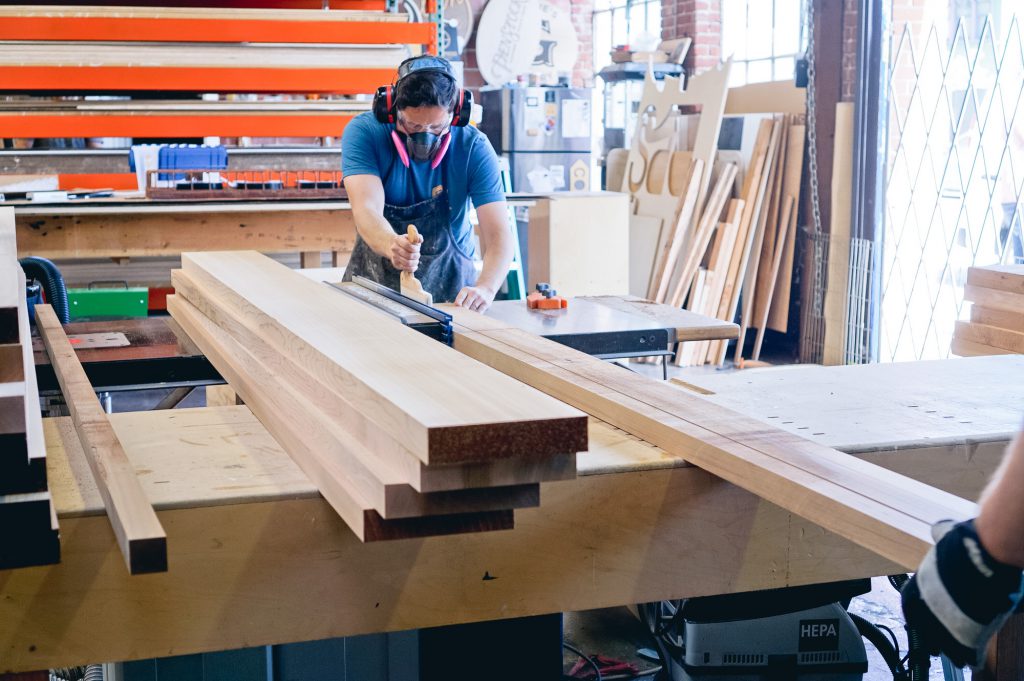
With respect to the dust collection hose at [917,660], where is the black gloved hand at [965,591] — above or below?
above

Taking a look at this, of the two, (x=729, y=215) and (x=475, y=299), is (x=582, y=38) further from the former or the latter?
(x=475, y=299)

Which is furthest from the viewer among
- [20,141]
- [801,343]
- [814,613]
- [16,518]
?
[801,343]

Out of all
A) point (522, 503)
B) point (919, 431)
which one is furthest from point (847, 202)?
point (522, 503)

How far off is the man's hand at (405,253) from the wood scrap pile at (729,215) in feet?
13.4

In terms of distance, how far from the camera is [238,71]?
5.32 m

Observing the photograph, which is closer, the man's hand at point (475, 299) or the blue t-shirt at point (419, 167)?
the man's hand at point (475, 299)

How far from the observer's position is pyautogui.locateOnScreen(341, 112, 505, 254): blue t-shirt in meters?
3.30

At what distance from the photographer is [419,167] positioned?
3.36m

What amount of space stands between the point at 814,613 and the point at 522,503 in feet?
4.13

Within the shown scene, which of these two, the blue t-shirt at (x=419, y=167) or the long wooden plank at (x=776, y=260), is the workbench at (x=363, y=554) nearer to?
the blue t-shirt at (x=419, y=167)

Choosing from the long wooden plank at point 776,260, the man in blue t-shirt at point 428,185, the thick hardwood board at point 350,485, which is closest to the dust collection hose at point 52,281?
the man in blue t-shirt at point 428,185

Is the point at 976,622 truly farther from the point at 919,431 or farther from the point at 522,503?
the point at 919,431

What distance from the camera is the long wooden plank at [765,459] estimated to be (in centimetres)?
127

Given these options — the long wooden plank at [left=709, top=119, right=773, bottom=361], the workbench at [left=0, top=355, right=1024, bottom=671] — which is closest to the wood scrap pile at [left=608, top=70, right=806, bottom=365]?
the long wooden plank at [left=709, top=119, right=773, bottom=361]
